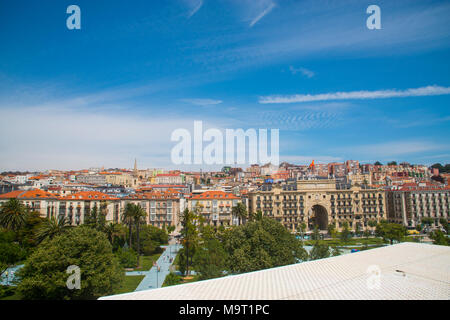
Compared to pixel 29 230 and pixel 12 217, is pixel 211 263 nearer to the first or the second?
pixel 29 230

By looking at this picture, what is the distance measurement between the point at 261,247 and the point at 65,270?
11.6m

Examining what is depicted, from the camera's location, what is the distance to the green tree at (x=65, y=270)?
15.7m

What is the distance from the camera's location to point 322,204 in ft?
177

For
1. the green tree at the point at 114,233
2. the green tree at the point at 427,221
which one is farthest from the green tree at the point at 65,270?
the green tree at the point at 427,221

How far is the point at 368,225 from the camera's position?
52.2 meters

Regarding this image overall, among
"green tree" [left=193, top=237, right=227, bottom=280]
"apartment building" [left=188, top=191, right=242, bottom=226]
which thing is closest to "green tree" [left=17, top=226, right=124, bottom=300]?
"green tree" [left=193, top=237, right=227, bottom=280]

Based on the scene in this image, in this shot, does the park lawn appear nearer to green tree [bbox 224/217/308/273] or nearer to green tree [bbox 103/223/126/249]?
green tree [bbox 103/223/126/249]

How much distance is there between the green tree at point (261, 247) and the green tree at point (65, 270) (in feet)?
23.9

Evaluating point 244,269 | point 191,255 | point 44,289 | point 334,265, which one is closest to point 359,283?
point 334,265

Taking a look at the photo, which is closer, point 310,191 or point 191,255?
point 191,255

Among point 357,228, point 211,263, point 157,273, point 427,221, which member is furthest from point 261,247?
point 427,221

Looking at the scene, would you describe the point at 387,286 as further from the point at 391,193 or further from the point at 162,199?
the point at 391,193

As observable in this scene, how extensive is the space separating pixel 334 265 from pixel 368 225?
→ 153 ft
